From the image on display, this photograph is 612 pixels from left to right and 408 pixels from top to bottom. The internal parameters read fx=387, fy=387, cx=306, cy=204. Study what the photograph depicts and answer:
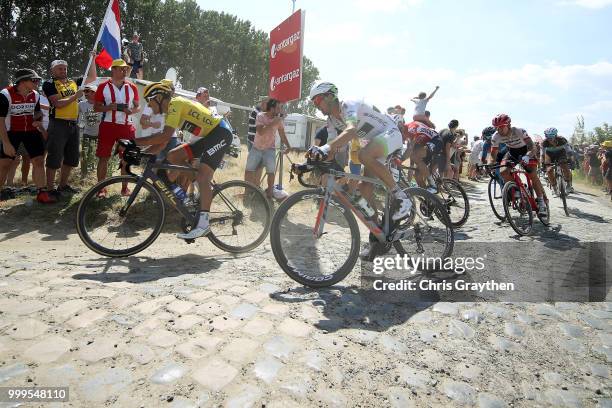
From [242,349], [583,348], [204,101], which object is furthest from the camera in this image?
[204,101]

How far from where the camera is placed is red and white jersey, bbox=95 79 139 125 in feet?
22.7

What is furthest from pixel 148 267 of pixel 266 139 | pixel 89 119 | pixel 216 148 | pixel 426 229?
pixel 89 119

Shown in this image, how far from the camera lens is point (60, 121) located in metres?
6.94

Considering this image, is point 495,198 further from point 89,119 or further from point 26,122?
point 89,119

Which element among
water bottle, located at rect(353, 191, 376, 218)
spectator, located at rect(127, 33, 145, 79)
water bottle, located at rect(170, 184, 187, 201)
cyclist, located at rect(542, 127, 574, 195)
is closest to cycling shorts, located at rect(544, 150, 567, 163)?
cyclist, located at rect(542, 127, 574, 195)

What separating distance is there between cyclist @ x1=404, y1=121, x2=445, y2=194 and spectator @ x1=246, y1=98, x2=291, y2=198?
106 inches

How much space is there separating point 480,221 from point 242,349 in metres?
7.48

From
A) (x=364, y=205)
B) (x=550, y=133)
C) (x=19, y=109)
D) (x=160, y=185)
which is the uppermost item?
(x=550, y=133)

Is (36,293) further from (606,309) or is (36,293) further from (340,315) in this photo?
(606,309)

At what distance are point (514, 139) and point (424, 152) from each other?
2.03 m

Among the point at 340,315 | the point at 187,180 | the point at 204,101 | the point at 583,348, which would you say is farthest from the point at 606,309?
the point at 204,101

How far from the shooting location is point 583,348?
317 centimetres

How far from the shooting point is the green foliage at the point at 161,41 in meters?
33.0

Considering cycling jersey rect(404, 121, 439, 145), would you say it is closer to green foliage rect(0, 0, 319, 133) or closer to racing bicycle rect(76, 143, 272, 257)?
racing bicycle rect(76, 143, 272, 257)
